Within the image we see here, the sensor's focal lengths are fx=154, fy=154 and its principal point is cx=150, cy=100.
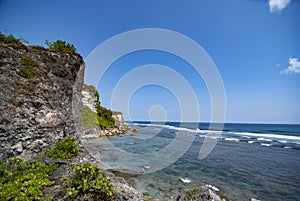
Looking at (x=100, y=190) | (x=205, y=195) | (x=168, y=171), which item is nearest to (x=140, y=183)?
(x=168, y=171)

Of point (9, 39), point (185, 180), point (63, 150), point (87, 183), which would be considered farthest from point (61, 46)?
point (185, 180)

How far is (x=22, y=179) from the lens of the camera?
208 inches

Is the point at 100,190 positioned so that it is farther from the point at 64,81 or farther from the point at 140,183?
the point at 64,81

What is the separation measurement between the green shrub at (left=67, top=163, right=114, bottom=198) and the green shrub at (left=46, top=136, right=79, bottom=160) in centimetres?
Answer: 382

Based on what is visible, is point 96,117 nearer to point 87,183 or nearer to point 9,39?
point 9,39

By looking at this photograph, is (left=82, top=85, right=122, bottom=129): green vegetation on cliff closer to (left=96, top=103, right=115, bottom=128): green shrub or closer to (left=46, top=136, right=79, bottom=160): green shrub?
(left=96, top=103, right=115, bottom=128): green shrub

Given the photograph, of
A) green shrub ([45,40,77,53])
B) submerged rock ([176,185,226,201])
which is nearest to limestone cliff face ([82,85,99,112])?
green shrub ([45,40,77,53])

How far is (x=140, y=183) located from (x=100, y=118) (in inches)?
938

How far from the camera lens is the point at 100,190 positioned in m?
4.59

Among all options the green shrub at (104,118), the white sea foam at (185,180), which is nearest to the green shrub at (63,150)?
the white sea foam at (185,180)

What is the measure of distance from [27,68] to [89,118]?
72.3ft

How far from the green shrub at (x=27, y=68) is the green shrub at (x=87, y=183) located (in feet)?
20.5

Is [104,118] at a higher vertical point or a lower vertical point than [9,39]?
lower

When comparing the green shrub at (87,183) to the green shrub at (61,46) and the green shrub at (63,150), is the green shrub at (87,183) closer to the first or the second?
the green shrub at (63,150)
